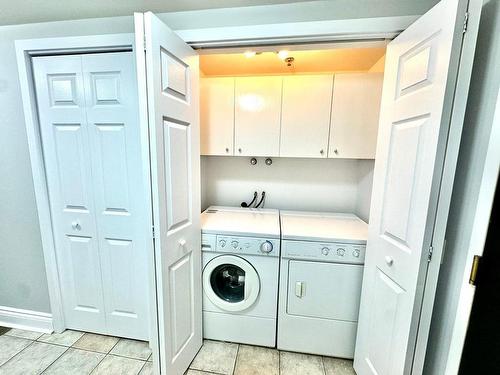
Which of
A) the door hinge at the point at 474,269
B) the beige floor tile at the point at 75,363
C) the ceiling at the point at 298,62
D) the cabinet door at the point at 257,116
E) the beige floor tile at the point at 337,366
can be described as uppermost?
the ceiling at the point at 298,62

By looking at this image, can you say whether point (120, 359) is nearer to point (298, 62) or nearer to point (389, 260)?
point (389, 260)

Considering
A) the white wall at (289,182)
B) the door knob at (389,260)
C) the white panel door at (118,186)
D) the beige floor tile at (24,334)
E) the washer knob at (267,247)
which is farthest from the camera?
the white wall at (289,182)

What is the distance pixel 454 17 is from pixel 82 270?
2.53 metres

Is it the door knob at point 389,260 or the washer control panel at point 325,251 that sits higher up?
the door knob at point 389,260

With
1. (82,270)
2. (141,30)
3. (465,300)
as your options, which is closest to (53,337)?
(82,270)

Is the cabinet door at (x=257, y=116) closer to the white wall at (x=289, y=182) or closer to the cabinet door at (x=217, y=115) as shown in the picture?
the cabinet door at (x=217, y=115)

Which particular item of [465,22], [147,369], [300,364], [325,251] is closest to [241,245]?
[325,251]

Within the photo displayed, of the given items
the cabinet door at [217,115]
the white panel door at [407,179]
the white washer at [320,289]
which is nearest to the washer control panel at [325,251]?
the white washer at [320,289]

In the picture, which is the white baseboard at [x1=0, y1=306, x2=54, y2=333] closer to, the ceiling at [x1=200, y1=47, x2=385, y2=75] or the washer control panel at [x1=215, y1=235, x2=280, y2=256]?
the washer control panel at [x1=215, y1=235, x2=280, y2=256]

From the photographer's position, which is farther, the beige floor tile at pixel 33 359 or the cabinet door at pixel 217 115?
the cabinet door at pixel 217 115

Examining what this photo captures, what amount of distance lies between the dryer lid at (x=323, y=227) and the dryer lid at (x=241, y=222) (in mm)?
90

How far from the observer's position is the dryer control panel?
1.52m

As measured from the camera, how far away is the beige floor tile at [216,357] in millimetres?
1500

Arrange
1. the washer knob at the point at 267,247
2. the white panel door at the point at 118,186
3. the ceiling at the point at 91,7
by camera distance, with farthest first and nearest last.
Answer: the washer knob at the point at 267,247
the white panel door at the point at 118,186
the ceiling at the point at 91,7
